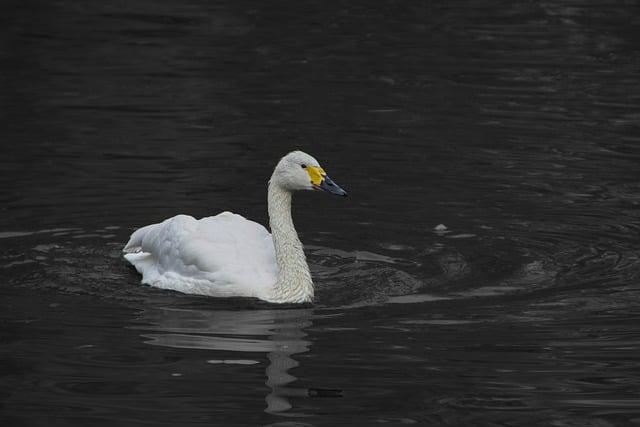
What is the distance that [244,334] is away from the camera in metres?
11.1

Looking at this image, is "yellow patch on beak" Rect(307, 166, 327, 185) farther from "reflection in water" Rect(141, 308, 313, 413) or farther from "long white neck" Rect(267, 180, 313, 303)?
"reflection in water" Rect(141, 308, 313, 413)

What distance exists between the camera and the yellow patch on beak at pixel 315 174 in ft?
40.2

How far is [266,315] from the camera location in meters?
11.8

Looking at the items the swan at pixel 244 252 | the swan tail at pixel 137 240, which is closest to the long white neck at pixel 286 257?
the swan at pixel 244 252

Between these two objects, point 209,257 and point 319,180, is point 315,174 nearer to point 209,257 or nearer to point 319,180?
point 319,180

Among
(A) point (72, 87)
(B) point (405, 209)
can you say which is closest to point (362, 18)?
(A) point (72, 87)

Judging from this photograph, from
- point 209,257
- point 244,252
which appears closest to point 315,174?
point 244,252

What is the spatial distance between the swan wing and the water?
188 millimetres

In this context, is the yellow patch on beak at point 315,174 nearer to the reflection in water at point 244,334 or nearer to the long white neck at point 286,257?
the long white neck at point 286,257

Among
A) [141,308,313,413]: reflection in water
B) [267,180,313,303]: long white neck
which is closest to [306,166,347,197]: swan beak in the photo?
[267,180,313,303]: long white neck

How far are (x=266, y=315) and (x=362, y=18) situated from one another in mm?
13665

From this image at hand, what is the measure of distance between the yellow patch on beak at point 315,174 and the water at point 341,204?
95cm

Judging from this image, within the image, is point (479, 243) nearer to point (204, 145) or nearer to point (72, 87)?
point (204, 145)

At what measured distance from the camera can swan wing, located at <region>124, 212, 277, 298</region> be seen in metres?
12.3
